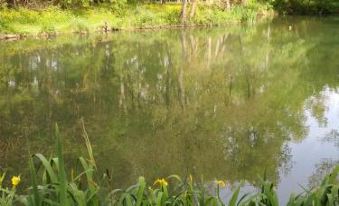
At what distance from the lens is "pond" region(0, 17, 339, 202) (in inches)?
314

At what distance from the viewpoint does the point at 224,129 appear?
9812 mm

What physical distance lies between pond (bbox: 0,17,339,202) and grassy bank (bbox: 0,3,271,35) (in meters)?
3.73

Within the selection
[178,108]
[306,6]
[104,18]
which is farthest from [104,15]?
[306,6]

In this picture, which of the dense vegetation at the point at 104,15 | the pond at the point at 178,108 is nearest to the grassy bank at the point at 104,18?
the dense vegetation at the point at 104,15

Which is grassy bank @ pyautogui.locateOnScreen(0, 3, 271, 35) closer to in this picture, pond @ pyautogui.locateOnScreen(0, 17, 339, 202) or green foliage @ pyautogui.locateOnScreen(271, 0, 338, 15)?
pond @ pyautogui.locateOnScreen(0, 17, 339, 202)

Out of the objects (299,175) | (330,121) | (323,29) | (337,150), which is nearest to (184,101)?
(330,121)

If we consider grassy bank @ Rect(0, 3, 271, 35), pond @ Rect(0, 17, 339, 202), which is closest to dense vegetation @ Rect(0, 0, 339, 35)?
grassy bank @ Rect(0, 3, 271, 35)

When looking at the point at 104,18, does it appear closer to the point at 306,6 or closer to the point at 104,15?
the point at 104,15

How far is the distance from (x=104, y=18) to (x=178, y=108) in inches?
757

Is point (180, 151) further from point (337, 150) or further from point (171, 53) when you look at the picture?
point (171, 53)

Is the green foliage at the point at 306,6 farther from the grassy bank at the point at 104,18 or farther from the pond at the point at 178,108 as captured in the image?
the pond at the point at 178,108

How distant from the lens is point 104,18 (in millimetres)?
29672

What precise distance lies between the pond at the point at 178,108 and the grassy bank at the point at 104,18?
3.73m

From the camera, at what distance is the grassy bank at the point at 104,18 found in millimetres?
25656
